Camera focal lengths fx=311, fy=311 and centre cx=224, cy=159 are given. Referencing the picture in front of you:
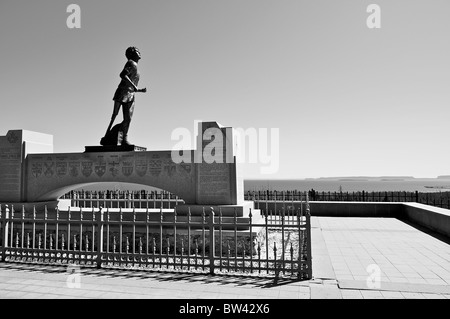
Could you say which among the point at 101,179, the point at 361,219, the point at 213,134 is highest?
the point at 213,134

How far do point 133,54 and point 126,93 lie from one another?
1532 mm

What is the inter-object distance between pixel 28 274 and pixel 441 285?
7.95 m

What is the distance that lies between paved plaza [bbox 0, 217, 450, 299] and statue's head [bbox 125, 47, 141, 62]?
8072 mm

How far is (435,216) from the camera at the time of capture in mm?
11359

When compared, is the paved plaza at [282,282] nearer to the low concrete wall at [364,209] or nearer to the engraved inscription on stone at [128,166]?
the engraved inscription on stone at [128,166]

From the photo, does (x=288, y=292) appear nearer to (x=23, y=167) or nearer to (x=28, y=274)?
(x=28, y=274)

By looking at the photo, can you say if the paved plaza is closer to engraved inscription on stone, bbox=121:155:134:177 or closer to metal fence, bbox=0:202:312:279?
metal fence, bbox=0:202:312:279

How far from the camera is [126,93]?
11.8 meters

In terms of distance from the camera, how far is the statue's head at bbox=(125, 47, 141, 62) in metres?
11.9

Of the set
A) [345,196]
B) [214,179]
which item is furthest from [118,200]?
[345,196]

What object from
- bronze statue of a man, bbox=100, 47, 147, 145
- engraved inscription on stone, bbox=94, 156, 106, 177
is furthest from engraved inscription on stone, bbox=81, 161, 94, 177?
bronze statue of a man, bbox=100, 47, 147, 145

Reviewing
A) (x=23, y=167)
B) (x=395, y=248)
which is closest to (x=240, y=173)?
(x=395, y=248)

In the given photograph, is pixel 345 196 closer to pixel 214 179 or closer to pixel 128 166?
pixel 214 179

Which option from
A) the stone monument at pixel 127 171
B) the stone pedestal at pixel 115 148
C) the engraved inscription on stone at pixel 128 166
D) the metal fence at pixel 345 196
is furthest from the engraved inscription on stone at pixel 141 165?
the metal fence at pixel 345 196
